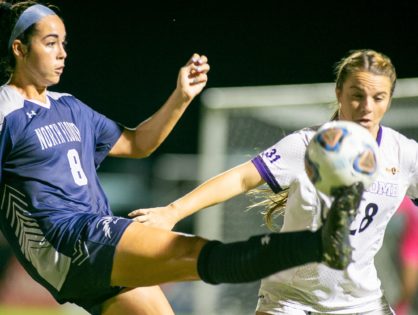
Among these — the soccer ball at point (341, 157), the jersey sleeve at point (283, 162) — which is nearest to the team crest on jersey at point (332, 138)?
the soccer ball at point (341, 157)

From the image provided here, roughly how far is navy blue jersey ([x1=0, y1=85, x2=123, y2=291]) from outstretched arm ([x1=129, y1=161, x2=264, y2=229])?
205mm

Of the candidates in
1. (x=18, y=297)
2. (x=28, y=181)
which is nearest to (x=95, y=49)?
(x=18, y=297)

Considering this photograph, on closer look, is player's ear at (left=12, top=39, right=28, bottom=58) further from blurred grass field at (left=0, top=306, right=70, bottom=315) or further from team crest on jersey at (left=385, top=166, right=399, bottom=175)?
blurred grass field at (left=0, top=306, right=70, bottom=315)

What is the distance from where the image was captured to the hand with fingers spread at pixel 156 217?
282 centimetres

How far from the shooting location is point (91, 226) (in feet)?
9.12

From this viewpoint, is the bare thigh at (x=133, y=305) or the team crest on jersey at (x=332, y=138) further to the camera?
the bare thigh at (x=133, y=305)

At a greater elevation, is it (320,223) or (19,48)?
(19,48)

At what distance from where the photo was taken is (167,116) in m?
3.25

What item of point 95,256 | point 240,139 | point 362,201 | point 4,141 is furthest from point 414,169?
point 240,139

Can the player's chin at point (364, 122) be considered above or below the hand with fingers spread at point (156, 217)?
above

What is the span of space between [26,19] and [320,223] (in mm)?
1196

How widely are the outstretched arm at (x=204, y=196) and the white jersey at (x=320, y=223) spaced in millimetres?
54

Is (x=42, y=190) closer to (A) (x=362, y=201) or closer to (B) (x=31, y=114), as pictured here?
(B) (x=31, y=114)

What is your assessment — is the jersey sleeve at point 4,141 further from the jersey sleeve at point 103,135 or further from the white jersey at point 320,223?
the white jersey at point 320,223
